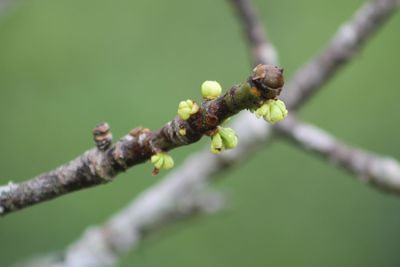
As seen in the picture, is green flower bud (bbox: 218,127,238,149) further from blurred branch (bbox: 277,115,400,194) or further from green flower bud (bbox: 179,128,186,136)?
blurred branch (bbox: 277,115,400,194)

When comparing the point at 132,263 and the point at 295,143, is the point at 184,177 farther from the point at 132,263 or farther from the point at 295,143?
the point at 132,263

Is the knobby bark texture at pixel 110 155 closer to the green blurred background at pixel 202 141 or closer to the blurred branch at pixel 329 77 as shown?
the blurred branch at pixel 329 77

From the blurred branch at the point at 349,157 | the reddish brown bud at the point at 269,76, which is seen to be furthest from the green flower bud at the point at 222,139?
the blurred branch at the point at 349,157

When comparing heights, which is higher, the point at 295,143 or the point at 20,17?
the point at 20,17

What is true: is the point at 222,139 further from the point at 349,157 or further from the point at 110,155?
the point at 349,157

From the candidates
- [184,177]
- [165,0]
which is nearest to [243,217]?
[165,0]
